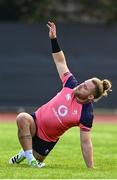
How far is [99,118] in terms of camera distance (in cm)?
2600

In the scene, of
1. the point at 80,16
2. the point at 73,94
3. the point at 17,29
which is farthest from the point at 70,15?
the point at 73,94

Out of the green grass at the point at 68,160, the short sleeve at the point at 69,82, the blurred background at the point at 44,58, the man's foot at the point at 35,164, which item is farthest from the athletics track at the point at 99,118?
the man's foot at the point at 35,164

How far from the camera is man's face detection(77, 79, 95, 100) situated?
10.0 meters

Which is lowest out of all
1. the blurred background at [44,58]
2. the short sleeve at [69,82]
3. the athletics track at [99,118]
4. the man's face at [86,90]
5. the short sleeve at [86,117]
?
the athletics track at [99,118]

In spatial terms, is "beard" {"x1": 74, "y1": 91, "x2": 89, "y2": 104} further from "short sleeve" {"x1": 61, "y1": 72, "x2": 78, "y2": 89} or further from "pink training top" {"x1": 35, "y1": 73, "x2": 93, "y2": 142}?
"short sleeve" {"x1": 61, "y1": 72, "x2": 78, "y2": 89}

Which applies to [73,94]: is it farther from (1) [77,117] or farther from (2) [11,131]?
(2) [11,131]

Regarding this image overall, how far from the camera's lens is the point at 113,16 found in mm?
29750

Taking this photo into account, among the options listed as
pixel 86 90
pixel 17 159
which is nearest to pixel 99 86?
pixel 86 90

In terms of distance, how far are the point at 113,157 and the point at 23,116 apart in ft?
8.84

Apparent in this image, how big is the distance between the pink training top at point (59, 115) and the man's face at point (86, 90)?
161mm

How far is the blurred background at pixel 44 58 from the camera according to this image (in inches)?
1056

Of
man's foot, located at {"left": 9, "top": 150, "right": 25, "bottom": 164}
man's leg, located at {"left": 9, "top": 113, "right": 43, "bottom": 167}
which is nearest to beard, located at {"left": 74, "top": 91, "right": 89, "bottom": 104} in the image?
man's leg, located at {"left": 9, "top": 113, "right": 43, "bottom": 167}

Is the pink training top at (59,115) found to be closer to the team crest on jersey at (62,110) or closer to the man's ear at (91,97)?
the team crest on jersey at (62,110)

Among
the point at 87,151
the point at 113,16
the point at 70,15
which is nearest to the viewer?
the point at 87,151
